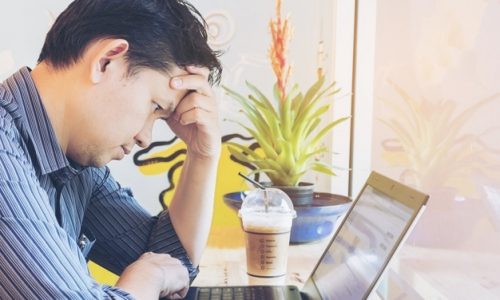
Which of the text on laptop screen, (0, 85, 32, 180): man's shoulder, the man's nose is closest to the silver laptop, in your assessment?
the text on laptop screen

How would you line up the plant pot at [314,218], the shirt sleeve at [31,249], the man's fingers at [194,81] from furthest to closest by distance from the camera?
1. the plant pot at [314,218]
2. the man's fingers at [194,81]
3. the shirt sleeve at [31,249]

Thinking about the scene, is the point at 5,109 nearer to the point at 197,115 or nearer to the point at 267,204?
the point at 197,115

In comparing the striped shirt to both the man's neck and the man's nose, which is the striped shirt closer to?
the man's neck

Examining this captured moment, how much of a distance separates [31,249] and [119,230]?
1.72 ft

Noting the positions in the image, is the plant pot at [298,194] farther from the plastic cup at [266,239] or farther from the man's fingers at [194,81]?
the man's fingers at [194,81]

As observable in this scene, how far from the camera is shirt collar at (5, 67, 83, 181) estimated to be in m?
0.89

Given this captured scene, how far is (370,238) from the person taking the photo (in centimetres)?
86

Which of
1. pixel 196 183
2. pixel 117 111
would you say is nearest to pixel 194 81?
pixel 117 111

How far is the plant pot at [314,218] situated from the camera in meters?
1.39

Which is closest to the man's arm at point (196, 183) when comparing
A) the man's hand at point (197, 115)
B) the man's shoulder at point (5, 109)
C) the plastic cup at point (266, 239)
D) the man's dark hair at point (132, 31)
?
the man's hand at point (197, 115)

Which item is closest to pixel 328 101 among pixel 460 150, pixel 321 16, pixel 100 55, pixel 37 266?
pixel 321 16

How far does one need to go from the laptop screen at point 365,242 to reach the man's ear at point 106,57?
0.47 metres

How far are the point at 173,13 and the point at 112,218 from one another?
1.66 feet

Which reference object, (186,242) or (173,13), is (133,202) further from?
(173,13)
